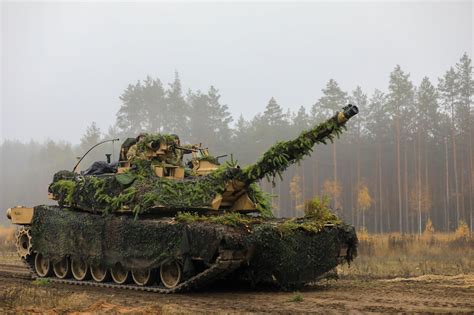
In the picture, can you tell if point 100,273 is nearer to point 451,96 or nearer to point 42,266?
point 42,266

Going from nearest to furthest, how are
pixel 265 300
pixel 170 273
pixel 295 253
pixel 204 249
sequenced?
pixel 265 300 < pixel 204 249 < pixel 295 253 < pixel 170 273

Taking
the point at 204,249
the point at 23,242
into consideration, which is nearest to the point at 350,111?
the point at 204,249

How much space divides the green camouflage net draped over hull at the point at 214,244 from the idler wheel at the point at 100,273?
1.22 ft

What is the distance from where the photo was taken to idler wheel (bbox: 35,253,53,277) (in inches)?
708

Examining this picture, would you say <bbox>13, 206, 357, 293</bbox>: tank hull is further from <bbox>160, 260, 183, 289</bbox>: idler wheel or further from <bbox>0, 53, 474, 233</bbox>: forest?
<bbox>0, 53, 474, 233</bbox>: forest

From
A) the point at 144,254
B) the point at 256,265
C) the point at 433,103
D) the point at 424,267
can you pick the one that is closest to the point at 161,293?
the point at 144,254

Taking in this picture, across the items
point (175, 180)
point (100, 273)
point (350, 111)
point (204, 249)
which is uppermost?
point (350, 111)

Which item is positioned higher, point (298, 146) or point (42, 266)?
point (298, 146)

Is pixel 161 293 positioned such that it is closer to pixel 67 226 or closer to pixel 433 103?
pixel 67 226

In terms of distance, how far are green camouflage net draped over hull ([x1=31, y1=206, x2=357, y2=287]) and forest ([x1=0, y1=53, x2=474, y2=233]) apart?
3142 cm

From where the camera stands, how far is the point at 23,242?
61.5ft

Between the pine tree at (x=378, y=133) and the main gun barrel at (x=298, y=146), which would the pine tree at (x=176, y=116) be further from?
the main gun barrel at (x=298, y=146)

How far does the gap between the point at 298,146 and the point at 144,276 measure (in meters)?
4.83

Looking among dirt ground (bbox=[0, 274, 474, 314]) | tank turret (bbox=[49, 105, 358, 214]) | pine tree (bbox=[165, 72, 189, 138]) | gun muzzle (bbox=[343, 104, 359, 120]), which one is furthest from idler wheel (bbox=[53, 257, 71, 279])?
pine tree (bbox=[165, 72, 189, 138])
